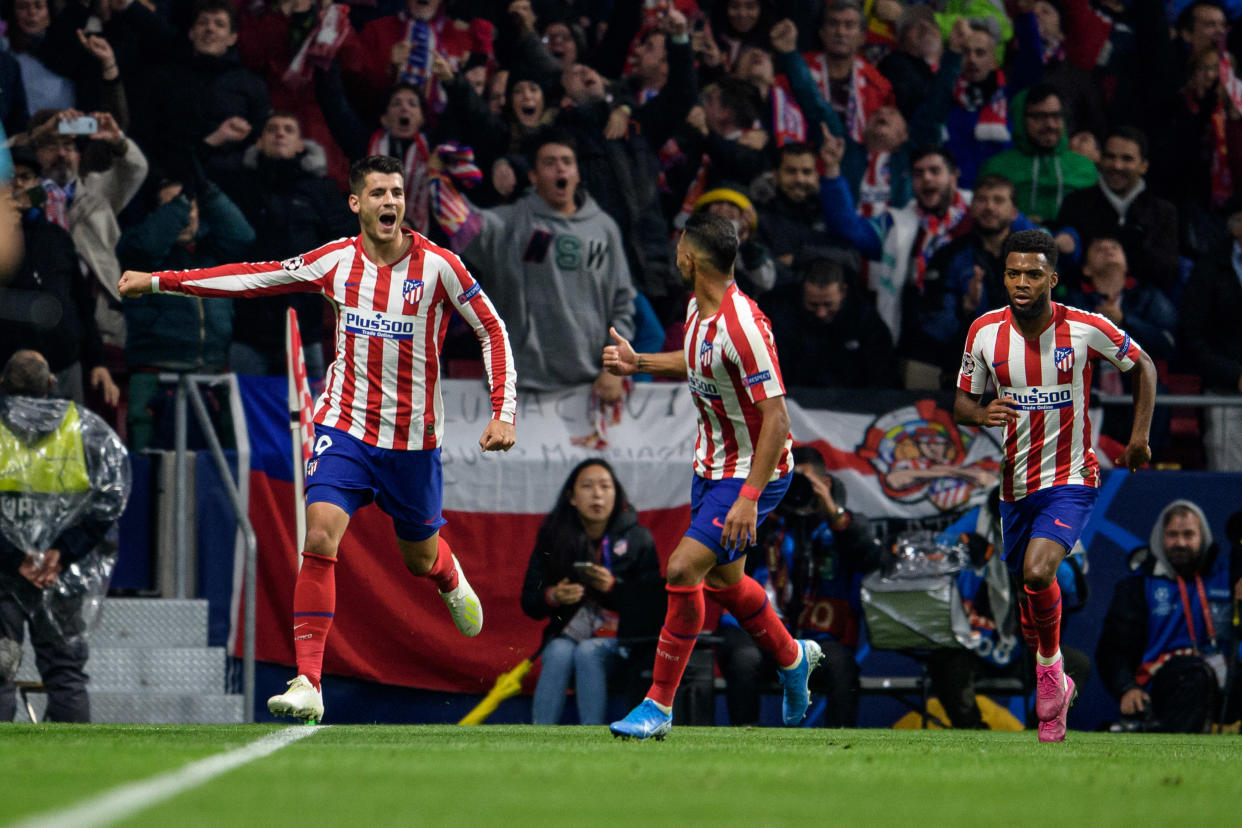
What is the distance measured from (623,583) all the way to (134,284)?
4319 millimetres

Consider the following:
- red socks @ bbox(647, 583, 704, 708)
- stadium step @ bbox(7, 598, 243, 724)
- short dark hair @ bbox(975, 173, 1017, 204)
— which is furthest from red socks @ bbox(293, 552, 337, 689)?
short dark hair @ bbox(975, 173, 1017, 204)

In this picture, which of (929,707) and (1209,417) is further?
(1209,417)

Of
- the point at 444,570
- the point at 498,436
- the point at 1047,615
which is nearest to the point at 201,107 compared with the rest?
the point at 444,570

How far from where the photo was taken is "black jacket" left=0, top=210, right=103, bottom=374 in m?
10.8

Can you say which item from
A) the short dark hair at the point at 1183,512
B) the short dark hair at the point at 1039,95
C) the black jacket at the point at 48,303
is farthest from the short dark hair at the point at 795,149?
the black jacket at the point at 48,303

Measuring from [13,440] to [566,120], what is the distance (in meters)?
4.53

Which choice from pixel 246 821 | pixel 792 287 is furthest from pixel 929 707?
pixel 246 821

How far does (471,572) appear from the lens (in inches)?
456

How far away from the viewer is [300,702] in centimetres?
706

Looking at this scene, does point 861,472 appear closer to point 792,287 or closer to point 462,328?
point 792,287

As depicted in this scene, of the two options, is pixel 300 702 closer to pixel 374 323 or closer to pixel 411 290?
pixel 374 323

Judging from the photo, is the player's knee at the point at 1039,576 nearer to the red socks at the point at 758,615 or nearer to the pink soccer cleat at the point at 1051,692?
the pink soccer cleat at the point at 1051,692

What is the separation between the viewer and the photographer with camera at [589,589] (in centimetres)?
1072

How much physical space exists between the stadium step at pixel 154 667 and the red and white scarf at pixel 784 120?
601 cm
